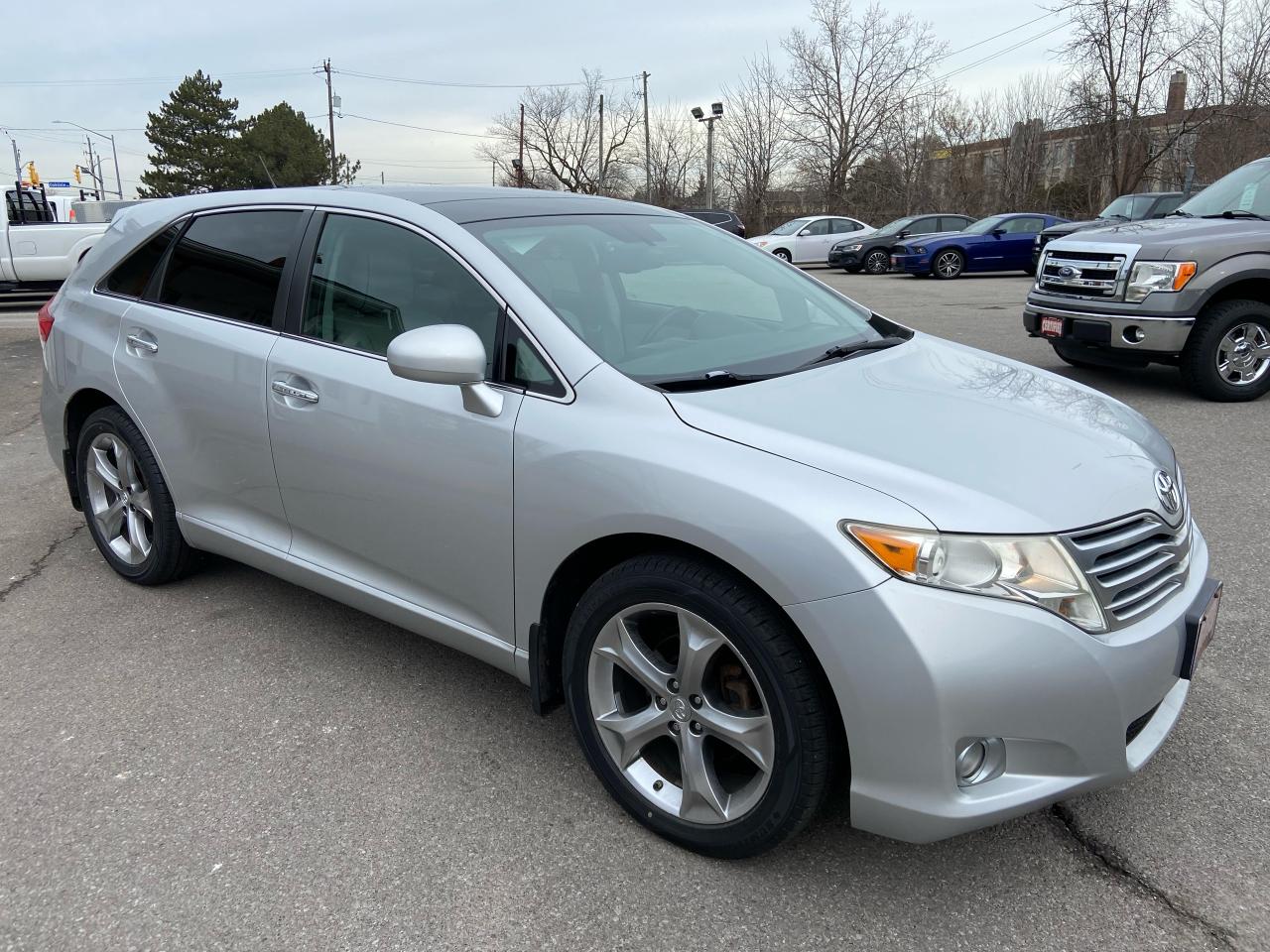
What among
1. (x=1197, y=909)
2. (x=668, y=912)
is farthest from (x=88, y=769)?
(x=1197, y=909)

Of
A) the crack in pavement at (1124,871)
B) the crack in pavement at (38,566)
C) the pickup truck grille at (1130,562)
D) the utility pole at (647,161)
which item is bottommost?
Answer: the crack in pavement at (1124,871)

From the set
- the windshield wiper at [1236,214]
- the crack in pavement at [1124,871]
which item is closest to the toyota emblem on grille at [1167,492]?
the crack in pavement at [1124,871]

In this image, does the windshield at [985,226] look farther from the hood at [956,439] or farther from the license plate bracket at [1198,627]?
the license plate bracket at [1198,627]

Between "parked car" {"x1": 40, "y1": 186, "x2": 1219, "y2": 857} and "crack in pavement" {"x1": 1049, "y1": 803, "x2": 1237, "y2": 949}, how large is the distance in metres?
0.32

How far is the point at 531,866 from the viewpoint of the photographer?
2.36 metres

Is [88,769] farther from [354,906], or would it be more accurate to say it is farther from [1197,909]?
[1197,909]

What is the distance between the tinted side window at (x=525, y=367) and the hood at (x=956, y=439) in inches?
14.3

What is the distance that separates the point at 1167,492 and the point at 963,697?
934mm

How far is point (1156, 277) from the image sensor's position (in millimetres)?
6902

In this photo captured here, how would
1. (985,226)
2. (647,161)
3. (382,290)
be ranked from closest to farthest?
(382,290) < (985,226) < (647,161)

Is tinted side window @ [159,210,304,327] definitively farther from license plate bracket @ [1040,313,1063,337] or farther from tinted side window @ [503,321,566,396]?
license plate bracket @ [1040,313,1063,337]

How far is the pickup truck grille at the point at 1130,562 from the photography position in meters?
2.05

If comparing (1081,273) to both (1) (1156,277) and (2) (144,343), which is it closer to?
(1) (1156,277)

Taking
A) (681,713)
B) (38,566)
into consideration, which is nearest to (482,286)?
(681,713)
